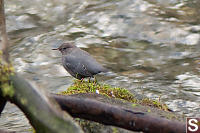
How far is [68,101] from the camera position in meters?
2.54

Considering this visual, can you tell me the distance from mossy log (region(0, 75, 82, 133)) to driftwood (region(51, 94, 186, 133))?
168 millimetres

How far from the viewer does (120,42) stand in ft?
29.2

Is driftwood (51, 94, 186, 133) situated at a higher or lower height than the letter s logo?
higher

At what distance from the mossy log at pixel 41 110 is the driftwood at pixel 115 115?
0.55ft

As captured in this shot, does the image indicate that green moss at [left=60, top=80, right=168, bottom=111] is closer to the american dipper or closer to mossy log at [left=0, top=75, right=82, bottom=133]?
the american dipper

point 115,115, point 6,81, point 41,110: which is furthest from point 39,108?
point 115,115

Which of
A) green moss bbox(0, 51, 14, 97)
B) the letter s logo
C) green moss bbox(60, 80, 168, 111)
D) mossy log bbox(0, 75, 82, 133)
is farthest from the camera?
green moss bbox(60, 80, 168, 111)

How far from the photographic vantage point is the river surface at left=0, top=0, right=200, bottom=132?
22.7ft

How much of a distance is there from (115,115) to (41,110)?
511 millimetres

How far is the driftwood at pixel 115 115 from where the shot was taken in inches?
96.7

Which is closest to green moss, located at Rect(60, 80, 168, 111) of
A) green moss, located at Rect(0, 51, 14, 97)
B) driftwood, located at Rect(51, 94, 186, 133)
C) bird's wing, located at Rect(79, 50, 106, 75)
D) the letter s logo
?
bird's wing, located at Rect(79, 50, 106, 75)

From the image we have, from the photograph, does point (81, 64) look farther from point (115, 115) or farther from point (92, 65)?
point (115, 115)

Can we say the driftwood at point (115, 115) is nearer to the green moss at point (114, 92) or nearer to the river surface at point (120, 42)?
the green moss at point (114, 92)

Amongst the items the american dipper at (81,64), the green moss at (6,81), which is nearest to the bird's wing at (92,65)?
the american dipper at (81,64)
